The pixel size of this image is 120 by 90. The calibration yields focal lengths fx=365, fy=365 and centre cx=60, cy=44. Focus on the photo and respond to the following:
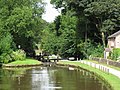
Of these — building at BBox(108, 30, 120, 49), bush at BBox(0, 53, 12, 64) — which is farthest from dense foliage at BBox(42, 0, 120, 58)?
bush at BBox(0, 53, 12, 64)

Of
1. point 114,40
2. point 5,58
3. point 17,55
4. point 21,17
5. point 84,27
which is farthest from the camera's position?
point 84,27

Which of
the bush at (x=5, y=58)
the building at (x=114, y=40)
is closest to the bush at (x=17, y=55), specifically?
the bush at (x=5, y=58)

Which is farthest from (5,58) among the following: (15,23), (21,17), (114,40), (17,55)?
(114,40)

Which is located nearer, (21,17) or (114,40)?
(114,40)

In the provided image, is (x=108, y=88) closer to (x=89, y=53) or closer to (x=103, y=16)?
(x=103, y=16)

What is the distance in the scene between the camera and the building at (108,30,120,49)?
269ft

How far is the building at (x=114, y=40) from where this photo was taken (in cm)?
8190

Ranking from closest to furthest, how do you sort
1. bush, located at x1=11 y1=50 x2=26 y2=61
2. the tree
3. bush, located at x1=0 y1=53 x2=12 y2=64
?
bush, located at x1=0 y1=53 x2=12 y2=64 → bush, located at x1=11 y1=50 x2=26 y2=61 → the tree

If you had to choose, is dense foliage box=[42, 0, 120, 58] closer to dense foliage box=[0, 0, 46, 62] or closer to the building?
the building

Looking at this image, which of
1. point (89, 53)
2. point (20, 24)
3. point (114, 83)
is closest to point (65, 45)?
point (89, 53)

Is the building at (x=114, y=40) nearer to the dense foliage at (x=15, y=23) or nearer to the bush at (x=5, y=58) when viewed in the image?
the dense foliage at (x=15, y=23)

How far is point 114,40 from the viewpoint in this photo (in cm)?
8450

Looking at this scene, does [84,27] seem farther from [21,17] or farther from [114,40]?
[21,17]

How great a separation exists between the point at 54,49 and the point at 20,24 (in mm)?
27180
